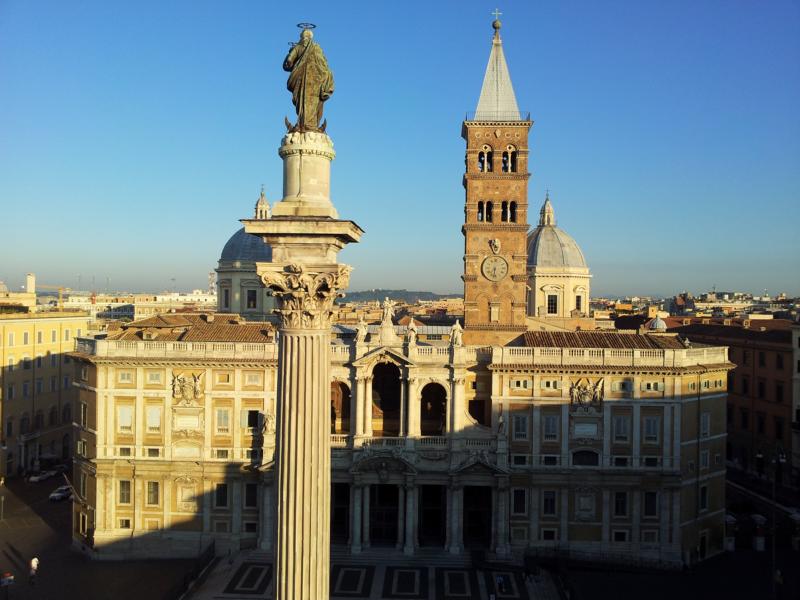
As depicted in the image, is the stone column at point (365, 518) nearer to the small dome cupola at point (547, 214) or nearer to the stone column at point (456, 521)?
the stone column at point (456, 521)

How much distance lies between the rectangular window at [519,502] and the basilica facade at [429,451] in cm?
6

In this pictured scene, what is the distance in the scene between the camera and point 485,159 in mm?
53219

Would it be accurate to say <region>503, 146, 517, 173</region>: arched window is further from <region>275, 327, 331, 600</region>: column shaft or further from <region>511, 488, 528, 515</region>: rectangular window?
<region>275, 327, 331, 600</region>: column shaft

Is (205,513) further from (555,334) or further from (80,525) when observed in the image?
(555,334)

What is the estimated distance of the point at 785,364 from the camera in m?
59.0

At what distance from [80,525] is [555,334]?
34.7 m

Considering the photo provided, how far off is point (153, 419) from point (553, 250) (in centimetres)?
4637

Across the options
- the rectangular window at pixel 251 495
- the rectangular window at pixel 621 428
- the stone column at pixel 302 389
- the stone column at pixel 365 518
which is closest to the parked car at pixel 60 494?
the rectangular window at pixel 251 495

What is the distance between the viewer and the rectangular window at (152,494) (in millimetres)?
43344

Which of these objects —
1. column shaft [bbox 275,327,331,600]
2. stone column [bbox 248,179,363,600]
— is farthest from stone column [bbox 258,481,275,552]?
column shaft [bbox 275,327,331,600]

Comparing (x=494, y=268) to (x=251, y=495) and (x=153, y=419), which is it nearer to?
(x=251, y=495)

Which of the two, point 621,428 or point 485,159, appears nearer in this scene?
point 621,428

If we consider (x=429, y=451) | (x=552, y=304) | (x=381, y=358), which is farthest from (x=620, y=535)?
(x=552, y=304)

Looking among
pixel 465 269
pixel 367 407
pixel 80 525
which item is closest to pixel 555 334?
pixel 465 269
